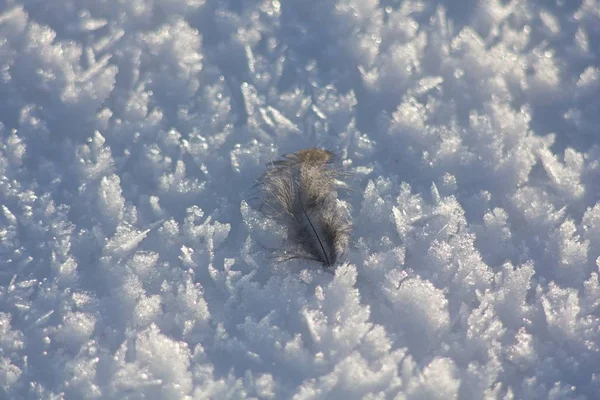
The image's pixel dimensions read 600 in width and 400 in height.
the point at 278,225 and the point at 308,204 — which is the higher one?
the point at 308,204

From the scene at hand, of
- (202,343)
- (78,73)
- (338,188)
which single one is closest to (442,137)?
(338,188)

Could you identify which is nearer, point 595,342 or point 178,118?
point 595,342

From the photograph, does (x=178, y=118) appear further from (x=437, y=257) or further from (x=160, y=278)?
(x=437, y=257)

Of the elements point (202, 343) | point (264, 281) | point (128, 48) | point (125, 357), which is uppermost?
point (128, 48)

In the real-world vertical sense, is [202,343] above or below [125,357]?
above
